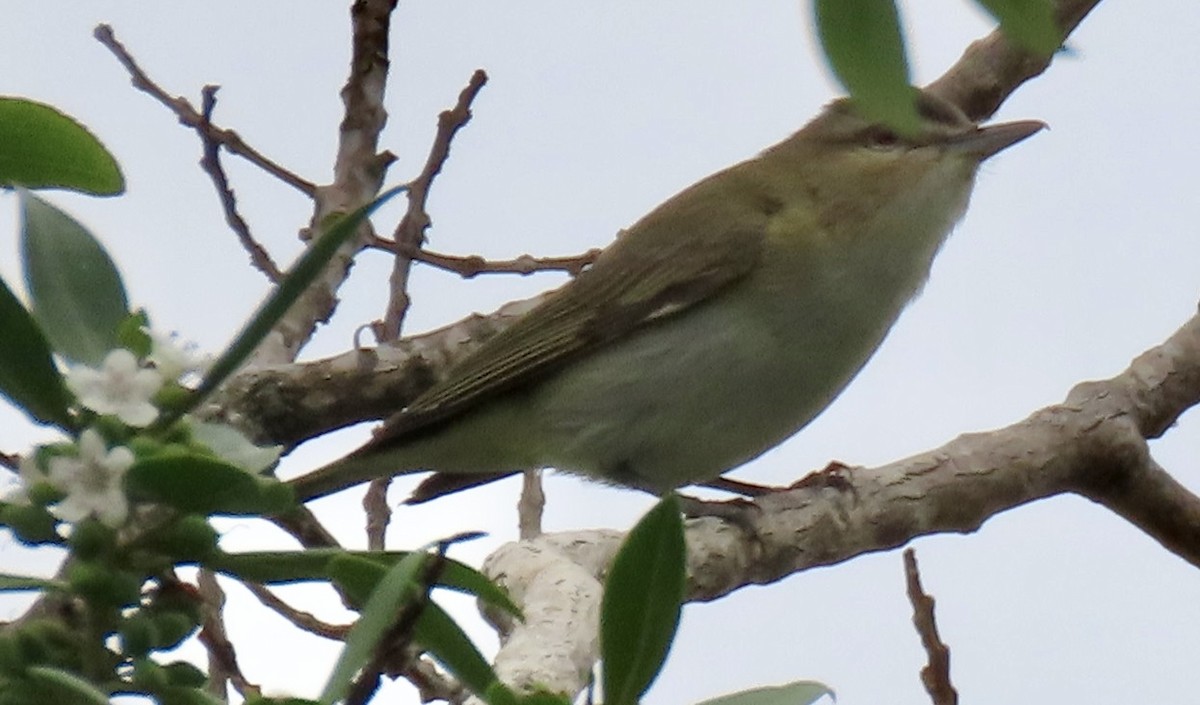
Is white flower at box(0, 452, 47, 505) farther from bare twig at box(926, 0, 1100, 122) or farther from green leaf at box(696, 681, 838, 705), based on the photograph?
bare twig at box(926, 0, 1100, 122)

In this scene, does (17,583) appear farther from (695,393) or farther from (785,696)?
(695,393)

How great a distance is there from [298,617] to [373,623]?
2.52 m

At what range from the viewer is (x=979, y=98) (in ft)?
16.4

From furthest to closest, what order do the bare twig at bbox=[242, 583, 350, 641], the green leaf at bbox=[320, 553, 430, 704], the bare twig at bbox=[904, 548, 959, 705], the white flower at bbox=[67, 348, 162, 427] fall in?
the bare twig at bbox=[242, 583, 350, 641] → the bare twig at bbox=[904, 548, 959, 705] → the white flower at bbox=[67, 348, 162, 427] → the green leaf at bbox=[320, 553, 430, 704]

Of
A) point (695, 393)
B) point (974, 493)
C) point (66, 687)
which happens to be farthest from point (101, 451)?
point (695, 393)

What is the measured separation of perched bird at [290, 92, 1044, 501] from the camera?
4145 millimetres

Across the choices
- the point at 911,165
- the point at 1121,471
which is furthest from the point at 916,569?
the point at 911,165

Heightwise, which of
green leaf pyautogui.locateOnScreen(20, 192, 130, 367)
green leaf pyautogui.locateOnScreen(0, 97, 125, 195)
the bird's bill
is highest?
the bird's bill

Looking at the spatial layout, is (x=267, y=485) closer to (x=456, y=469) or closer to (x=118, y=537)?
(x=118, y=537)

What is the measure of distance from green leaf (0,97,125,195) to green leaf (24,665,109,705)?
51 cm

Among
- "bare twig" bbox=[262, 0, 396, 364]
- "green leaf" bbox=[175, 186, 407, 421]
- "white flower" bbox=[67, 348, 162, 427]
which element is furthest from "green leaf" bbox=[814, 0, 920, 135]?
"bare twig" bbox=[262, 0, 396, 364]

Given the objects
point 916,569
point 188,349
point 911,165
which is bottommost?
point 188,349

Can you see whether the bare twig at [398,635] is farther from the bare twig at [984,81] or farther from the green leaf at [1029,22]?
the bare twig at [984,81]

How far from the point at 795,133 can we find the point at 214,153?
7.01 ft
